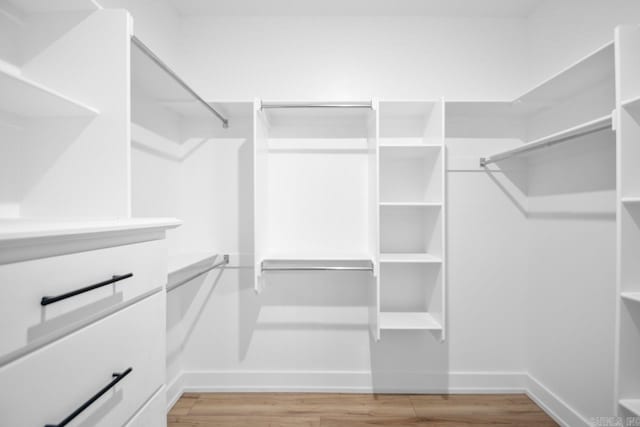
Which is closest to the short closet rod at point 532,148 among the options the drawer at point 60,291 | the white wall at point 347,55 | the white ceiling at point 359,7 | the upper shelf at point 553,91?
the upper shelf at point 553,91

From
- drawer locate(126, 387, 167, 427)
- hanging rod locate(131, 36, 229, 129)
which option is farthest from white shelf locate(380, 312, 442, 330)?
hanging rod locate(131, 36, 229, 129)

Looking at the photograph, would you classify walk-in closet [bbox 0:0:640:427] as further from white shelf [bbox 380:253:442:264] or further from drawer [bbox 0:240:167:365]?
drawer [bbox 0:240:167:365]

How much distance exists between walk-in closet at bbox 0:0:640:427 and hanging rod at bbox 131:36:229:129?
63 mm

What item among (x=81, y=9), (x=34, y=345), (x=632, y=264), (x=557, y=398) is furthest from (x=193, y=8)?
(x=557, y=398)

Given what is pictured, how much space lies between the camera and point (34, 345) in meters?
0.56

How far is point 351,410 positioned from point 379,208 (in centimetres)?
127

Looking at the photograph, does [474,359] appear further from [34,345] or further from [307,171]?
[34,345]

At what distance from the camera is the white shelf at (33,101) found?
0.77m

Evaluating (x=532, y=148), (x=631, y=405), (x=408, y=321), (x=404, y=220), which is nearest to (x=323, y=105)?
(x=404, y=220)

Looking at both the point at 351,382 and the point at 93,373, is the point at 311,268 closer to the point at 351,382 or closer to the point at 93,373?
the point at 351,382

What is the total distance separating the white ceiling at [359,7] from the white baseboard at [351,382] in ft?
8.10

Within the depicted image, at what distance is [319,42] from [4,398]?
2.25m

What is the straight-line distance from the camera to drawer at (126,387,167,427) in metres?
0.85

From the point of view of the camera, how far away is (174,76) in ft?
4.45
